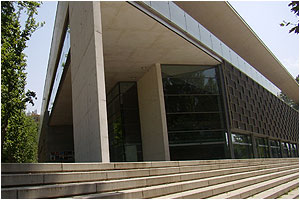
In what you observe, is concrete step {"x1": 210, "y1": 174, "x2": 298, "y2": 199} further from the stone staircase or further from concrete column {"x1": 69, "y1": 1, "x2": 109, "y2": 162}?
concrete column {"x1": 69, "y1": 1, "x2": 109, "y2": 162}

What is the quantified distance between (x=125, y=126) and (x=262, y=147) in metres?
13.0

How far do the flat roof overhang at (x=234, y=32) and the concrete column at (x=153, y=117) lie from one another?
13.7ft

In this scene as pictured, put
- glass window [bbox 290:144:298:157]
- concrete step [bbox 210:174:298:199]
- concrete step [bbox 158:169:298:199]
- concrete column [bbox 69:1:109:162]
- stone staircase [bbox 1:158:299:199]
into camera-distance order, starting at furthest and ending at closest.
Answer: glass window [bbox 290:144:298:157]
concrete column [bbox 69:1:109:162]
concrete step [bbox 210:174:298:199]
concrete step [bbox 158:169:298:199]
stone staircase [bbox 1:158:299:199]

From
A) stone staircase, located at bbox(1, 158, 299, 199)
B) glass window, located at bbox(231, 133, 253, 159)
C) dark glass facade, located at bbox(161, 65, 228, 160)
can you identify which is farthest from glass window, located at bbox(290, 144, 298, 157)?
stone staircase, located at bbox(1, 158, 299, 199)

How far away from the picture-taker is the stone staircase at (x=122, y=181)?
4439mm

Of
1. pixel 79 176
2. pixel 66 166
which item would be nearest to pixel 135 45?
pixel 66 166

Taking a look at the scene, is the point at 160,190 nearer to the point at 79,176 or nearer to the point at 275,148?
the point at 79,176

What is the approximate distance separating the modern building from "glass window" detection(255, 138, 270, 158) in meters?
0.10

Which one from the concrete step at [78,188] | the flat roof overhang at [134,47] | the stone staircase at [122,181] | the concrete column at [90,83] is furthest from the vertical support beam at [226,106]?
the concrete step at [78,188]

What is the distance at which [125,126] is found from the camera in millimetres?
19312

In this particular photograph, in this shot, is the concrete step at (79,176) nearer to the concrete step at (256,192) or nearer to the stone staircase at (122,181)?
the stone staircase at (122,181)

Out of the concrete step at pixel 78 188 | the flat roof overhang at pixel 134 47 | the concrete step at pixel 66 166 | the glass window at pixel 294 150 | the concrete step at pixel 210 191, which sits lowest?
the glass window at pixel 294 150

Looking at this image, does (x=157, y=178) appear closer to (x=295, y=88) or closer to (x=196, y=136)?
(x=196, y=136)

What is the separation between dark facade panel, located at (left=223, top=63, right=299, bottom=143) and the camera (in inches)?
772
